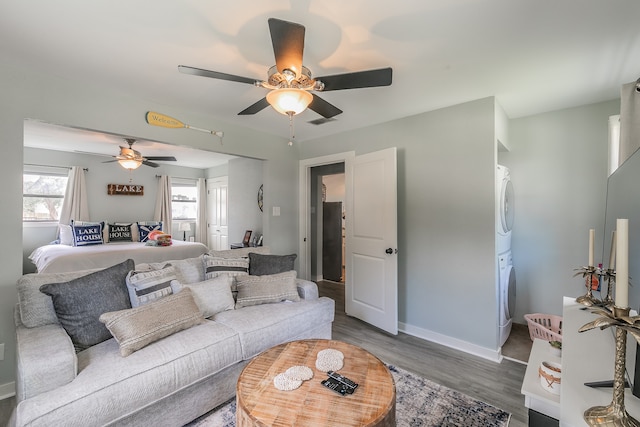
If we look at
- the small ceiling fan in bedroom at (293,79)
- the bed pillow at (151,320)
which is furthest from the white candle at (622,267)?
the bed pillow at (151,320)

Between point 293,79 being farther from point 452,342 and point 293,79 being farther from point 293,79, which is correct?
point 452,342

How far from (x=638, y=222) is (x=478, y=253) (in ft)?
5.93

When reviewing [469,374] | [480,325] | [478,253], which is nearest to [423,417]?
[469,374]

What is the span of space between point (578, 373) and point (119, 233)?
669cm

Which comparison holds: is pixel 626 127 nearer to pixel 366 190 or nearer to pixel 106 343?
pixel 366 190

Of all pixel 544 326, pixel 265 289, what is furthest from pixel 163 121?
pixel 544 326

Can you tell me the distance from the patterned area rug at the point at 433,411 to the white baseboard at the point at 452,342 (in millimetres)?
761

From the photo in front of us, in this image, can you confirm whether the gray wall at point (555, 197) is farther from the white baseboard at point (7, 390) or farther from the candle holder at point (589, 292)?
the white baseboard at point (7, 390)

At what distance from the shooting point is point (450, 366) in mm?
2457

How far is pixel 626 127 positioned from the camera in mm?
1437

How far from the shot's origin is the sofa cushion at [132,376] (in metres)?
1.25

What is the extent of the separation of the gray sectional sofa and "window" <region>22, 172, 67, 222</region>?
4858 mm

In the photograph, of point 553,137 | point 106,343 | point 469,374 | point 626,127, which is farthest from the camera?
point 553,137

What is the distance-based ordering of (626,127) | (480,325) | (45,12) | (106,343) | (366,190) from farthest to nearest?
(366,190)
(480,325)
(106,343)
(45,12)
(626,127)
